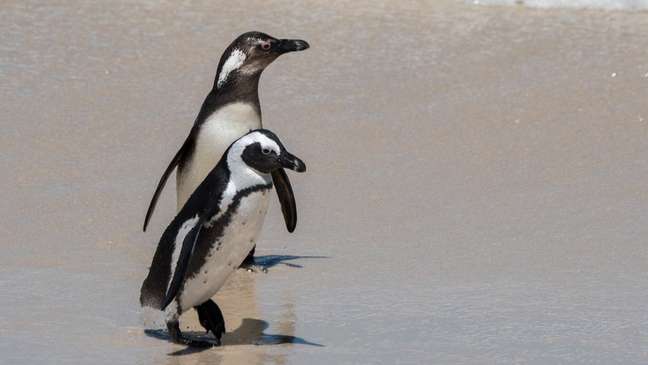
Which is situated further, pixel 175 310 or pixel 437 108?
pixel 437 108

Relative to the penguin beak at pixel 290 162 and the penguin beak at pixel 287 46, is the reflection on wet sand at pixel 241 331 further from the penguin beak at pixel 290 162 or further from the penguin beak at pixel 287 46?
the penguin beak at pixel 287 46

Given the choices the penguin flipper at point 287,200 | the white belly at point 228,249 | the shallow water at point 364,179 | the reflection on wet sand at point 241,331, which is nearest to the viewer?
the reflection on wet sand at point 241,331

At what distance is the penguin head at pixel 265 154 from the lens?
3945mm

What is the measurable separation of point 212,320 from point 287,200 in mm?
923

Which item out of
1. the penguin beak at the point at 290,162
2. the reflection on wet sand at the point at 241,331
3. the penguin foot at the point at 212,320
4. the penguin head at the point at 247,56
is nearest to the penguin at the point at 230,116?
the penguin head at the point at 247,56

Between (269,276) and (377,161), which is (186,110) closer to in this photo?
(377,161)

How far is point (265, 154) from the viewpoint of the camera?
3969 millimetres

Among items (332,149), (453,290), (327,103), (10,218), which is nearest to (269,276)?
(453,290)

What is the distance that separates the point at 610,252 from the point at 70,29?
383cm

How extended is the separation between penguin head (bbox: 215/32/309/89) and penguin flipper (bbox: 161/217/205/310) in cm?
117

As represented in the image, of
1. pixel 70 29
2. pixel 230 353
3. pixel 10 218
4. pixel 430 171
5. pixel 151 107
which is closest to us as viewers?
pixel 230 353

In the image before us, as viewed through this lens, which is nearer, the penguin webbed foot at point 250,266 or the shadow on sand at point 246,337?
Result: the shadow on sand at point 246,337

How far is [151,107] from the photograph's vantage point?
22.1 feet

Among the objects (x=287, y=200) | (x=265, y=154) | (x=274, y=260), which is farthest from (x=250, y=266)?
(x=265, y=154)
